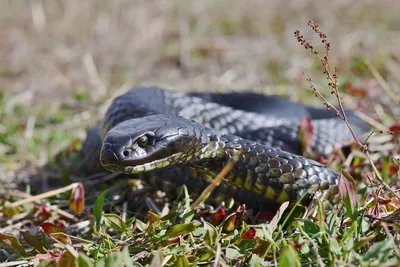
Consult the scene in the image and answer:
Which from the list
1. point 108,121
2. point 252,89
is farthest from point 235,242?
point 252,89

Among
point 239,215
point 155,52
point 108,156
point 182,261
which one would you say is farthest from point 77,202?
point 155,52

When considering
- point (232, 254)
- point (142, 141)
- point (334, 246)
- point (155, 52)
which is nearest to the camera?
point (334, 246)

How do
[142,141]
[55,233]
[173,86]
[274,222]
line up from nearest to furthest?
[274,222] < [55,233] < [142,141] < [173,86]

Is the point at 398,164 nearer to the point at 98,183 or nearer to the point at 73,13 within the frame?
the point at 98,183

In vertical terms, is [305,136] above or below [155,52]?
above

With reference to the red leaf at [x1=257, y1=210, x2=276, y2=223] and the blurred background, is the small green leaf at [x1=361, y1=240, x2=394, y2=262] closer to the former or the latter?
the red leaf at [x1=257, y1=210, x2=276, y2=223]

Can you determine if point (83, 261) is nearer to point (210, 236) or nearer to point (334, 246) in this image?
point (210, 236)
